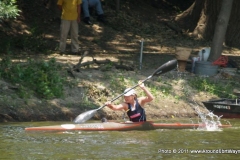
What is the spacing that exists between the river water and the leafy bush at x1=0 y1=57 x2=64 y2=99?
1.63m

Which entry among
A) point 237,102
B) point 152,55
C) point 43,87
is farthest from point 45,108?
point 152,55

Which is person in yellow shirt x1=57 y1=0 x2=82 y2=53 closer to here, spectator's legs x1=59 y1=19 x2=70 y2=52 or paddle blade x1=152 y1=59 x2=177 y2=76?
spectator's legs x1=59 y1=19 x2=70 y2=52

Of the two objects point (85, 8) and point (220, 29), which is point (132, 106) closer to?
point (220, 29)

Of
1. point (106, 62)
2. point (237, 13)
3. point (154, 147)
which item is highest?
point (237, 13)

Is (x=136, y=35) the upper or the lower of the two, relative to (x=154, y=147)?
upper

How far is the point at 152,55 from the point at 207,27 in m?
3.59

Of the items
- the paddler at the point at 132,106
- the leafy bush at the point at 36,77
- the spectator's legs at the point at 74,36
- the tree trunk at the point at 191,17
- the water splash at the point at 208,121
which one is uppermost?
the tree trunk at the point at 191,17

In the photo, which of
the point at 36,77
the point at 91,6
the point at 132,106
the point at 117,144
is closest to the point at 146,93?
the point at 132,106

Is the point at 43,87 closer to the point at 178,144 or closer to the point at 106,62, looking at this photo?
the point at 106,62

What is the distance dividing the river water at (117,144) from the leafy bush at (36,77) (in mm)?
1631

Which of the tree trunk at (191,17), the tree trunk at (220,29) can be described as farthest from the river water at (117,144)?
the tree trunk at (191,17)

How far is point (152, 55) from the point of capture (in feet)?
67.4

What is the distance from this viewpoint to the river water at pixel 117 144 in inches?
450

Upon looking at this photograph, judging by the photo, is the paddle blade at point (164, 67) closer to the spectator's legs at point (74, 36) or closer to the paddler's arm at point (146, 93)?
the paddler's arm at point (146, 93)
